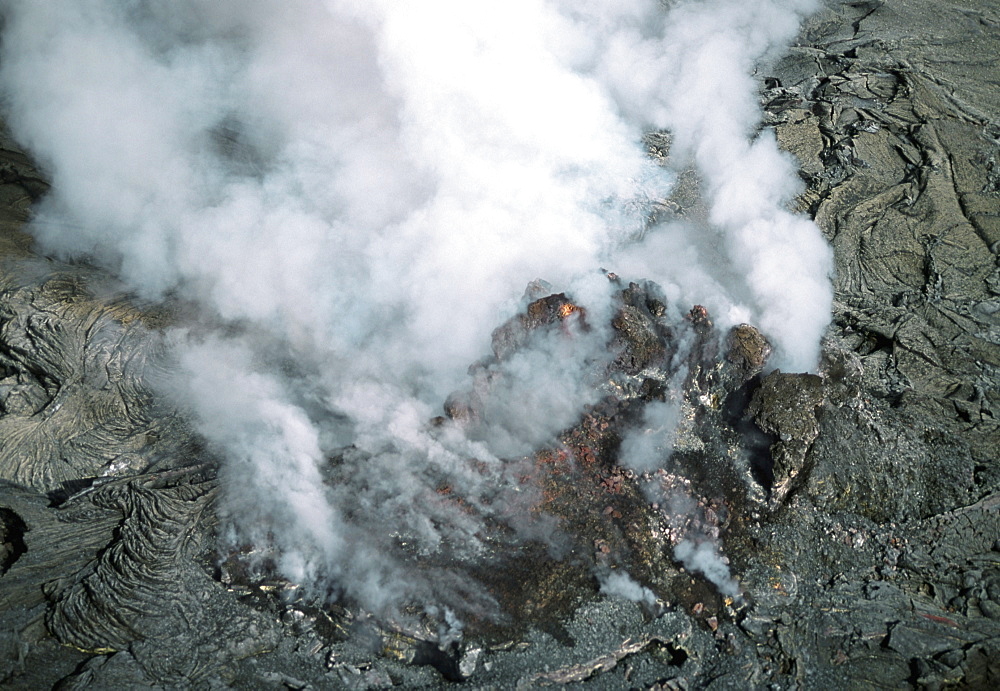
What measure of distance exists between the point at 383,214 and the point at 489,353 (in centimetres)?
219

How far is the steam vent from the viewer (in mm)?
4449

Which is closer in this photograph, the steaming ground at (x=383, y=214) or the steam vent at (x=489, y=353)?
the steam vent at (x=489, y=353)

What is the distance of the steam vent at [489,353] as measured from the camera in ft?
14.6

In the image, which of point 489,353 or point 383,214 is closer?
point 489,353

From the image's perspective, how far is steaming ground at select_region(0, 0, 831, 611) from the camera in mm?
5156

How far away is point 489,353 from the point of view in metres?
5.88

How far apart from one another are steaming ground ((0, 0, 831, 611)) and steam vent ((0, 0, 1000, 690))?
38mm

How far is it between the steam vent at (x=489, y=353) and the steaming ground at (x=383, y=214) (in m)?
0.04

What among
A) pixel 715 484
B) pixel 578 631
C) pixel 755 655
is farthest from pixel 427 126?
pixel 755 655

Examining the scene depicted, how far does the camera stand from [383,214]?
23.4 feet

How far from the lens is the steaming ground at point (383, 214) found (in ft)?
16.9

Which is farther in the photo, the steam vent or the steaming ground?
the steaming ground

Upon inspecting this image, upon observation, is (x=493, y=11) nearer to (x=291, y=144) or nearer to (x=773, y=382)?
(x=291, y=144)

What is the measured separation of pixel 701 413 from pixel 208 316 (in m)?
4.49
